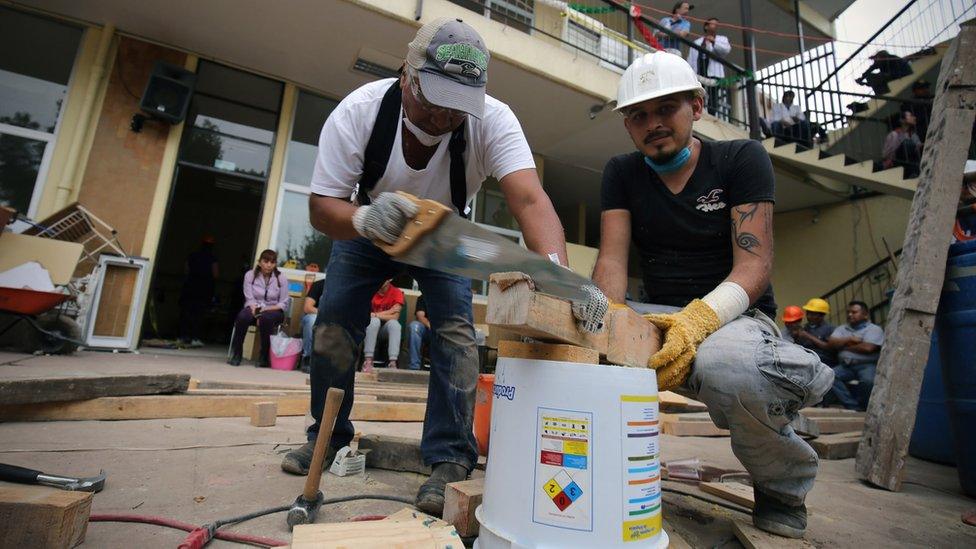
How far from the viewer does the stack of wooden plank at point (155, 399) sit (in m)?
2.18

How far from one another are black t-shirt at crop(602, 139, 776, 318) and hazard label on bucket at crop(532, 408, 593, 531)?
1.05m

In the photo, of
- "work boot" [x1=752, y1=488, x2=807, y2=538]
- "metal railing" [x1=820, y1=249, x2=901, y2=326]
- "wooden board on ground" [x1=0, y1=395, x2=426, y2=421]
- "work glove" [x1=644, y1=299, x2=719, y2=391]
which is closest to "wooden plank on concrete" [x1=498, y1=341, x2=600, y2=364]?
"work glove" [x1=644, y1=299, x2=719, y2=391]

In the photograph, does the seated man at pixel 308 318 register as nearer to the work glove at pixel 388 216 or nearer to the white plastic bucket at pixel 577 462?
the work glove at pixel 388 216

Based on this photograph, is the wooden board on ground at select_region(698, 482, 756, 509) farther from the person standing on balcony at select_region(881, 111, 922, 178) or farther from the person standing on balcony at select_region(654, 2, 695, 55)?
the person standing on balcony at select_region(881, 111, 922, 178)

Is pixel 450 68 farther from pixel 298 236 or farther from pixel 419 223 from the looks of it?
pixel 298 236

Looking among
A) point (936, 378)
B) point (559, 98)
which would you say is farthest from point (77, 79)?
point (936, 378)

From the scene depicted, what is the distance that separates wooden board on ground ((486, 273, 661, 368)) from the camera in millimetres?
1048

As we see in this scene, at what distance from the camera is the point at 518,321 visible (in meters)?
1.05

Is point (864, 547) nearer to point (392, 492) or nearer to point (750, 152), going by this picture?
point (750, 152)

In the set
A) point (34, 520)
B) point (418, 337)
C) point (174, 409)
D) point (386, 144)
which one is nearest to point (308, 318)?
point (418, 337)

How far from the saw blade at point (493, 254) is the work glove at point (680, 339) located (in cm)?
32

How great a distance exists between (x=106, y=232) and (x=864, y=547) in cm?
724

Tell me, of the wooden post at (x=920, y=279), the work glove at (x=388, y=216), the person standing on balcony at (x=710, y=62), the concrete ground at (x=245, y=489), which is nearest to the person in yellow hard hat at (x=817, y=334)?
the person standing on balcony at (x=710, y=62)

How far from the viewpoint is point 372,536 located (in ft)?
3.48
